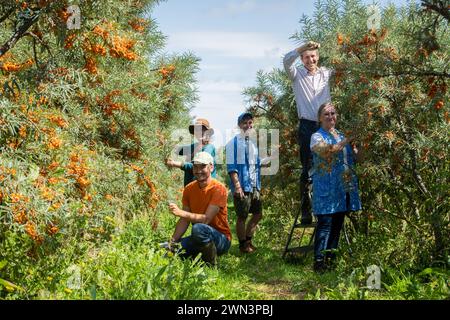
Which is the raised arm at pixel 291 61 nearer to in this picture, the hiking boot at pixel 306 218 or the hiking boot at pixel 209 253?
the hiking boot at pixel 306 218

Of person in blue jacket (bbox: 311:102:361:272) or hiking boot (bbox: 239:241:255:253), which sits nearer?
person in blue jacket (bbox: 311:102:361:272)

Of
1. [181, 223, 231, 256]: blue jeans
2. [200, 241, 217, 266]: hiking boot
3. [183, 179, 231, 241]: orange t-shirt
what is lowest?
[200, 241, 217, 266]: hiking boot

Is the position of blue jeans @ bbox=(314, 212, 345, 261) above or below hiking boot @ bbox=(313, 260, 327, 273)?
above

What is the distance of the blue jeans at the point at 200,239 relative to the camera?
19.5 ft

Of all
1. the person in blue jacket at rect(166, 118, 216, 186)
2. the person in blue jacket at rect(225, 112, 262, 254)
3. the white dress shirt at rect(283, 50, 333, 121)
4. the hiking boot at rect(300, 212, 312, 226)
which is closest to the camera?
the white dress shirt at rect(283, 50, 333, 121)

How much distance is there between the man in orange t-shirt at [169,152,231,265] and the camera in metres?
6.00

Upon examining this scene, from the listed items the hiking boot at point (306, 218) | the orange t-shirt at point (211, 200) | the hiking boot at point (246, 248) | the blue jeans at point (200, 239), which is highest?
the orange t-shirt at point (211, 200)

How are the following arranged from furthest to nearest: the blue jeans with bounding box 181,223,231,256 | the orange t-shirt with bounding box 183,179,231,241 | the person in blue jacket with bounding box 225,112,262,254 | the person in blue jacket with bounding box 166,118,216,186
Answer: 1. the person in blue jacket with bounding box 166,118,216,186
2. the person in blue jacket with bounding box 225,112,262,254
3. the orange t-shirt with bounding box 183,179,231,241
4. the blue jeans with bounding box 181,223,231,256

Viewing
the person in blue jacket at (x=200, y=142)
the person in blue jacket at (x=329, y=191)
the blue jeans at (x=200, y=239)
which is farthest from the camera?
the person in blue jacket at (x=200, y=142)

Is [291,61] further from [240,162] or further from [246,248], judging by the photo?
[246,248]

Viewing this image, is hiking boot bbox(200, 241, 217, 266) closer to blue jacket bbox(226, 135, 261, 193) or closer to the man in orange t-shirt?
the man in orange t-shirt

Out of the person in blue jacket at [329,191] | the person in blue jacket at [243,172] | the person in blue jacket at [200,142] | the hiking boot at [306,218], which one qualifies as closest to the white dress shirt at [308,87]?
the person in blue jacket at [329,191]

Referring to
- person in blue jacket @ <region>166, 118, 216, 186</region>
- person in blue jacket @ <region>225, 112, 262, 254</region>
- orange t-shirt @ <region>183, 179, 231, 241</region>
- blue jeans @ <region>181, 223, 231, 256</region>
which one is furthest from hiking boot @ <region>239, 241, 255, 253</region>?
blue jeans @ <region>181, 223, 231, 256</region>

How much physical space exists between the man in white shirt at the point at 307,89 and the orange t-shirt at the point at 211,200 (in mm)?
1248
